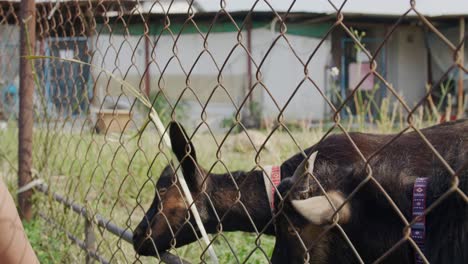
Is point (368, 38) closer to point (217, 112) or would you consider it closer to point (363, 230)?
point (217, 112)

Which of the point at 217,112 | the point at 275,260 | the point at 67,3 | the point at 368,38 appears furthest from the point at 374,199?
the point at 368,38

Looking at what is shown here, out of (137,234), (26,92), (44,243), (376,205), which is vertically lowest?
(44,243)

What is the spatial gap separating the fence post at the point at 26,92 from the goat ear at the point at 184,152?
1761 mm

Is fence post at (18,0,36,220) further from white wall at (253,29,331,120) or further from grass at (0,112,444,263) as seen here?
white wall at (253,29,331,120)

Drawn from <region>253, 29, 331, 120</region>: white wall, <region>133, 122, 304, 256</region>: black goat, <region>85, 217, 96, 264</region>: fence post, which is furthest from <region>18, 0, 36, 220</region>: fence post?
<region>253, 29, 331, 120</region>: white wall

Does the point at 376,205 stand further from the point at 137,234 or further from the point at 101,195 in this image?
the point at 101,195

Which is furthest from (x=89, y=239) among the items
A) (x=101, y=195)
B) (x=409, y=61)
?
(x=409, y=61)

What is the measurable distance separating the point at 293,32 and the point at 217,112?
3.04 meters

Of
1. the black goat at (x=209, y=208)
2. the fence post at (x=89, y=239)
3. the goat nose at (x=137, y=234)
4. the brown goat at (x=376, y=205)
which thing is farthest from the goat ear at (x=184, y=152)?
the fence post at (x=89, y=239)

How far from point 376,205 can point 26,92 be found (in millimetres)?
A: 3100

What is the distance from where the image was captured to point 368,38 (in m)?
17.8

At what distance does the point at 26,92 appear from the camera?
4520 mm

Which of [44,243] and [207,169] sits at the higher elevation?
[207,169]

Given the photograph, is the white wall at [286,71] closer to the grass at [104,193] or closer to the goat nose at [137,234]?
the grass at [104,193]
